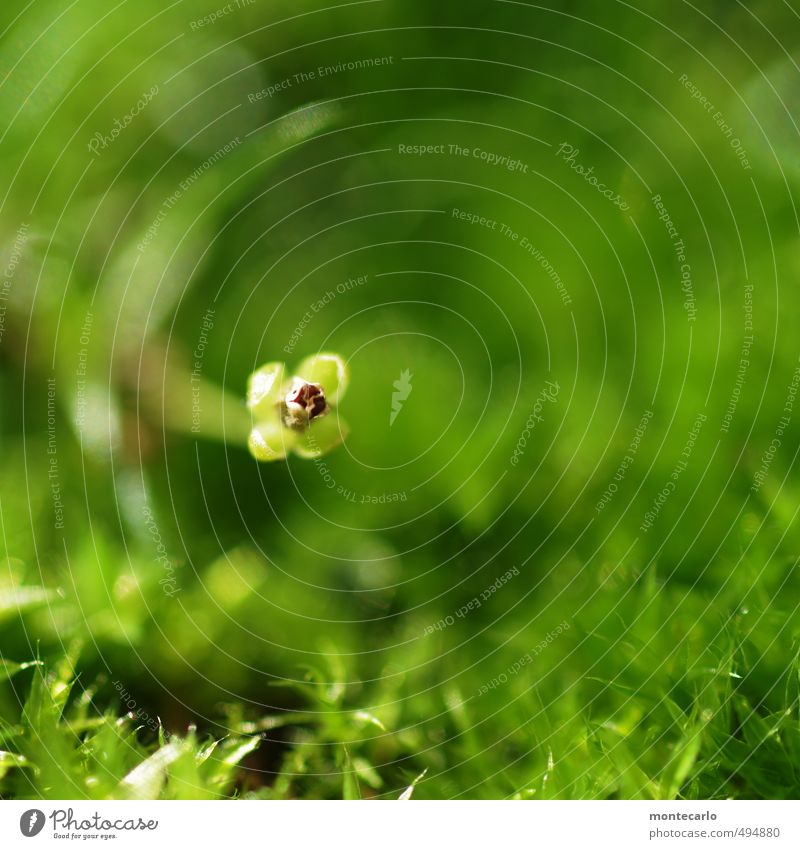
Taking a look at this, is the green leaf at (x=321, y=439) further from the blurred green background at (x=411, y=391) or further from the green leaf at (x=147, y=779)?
the green leaf at (x=147, y=779)

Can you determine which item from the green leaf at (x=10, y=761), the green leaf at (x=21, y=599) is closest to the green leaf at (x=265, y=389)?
the green leaf at (x=21, y=599)

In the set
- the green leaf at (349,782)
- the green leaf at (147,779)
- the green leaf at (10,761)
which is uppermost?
the green leaf at (10,761)

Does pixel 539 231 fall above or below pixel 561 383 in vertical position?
above

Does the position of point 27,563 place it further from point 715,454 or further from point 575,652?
point 715,454

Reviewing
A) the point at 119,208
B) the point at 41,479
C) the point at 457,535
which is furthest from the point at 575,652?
the point at 119,208

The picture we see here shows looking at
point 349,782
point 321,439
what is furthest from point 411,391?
point 349,782
